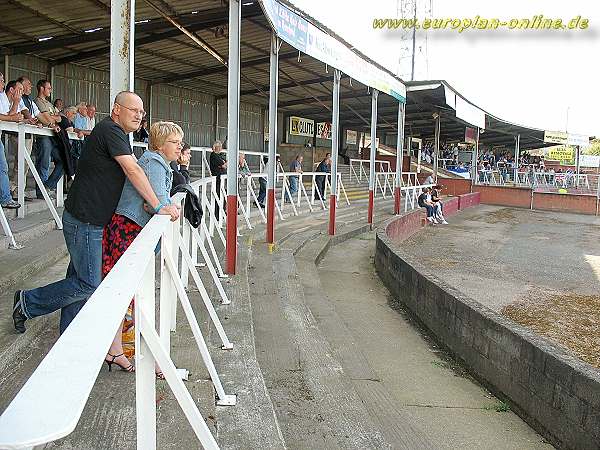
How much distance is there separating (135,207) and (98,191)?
20 cm

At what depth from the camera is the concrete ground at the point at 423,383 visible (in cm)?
423

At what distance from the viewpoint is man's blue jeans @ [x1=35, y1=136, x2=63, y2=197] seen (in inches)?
255

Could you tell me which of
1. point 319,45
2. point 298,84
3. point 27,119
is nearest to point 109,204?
point 27,119

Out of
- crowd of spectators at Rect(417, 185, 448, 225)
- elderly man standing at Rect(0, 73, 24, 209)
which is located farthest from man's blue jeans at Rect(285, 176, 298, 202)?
elderly man standing at Rect(0, 73, 24, 209)

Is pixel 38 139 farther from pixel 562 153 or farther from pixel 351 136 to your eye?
pixel 562 153

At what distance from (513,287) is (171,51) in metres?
8.82

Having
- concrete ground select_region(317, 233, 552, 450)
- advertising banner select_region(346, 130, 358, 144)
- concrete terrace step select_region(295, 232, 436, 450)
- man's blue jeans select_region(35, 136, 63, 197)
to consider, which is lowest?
concrete ground select_region(317, 233, 552, 450)

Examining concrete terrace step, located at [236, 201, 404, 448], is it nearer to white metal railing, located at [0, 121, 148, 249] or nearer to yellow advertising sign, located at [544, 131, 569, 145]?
white metal railing, located at [0, 121, 148, 249]

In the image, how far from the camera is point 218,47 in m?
12.7

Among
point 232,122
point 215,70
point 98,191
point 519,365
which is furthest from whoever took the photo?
point 215,70

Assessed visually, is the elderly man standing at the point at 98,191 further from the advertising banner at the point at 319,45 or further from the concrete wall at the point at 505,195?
the concrete wall at the point at 505,195

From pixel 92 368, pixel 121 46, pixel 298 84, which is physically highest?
pixel 298 84

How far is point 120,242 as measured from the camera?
3.29 metres

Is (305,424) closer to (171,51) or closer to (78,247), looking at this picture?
(78,247)
